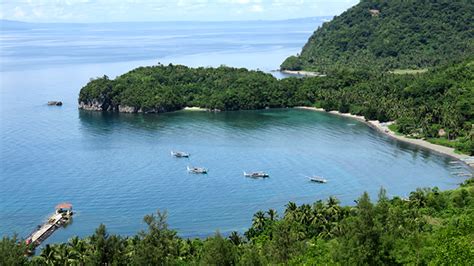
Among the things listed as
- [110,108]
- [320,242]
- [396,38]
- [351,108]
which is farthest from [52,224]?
[396,38]

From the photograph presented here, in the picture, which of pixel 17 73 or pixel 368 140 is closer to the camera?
pixel 368 140

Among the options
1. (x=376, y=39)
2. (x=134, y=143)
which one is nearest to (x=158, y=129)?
(x=134, y=143)

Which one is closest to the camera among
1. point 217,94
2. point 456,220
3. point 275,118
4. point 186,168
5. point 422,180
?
point 456,220

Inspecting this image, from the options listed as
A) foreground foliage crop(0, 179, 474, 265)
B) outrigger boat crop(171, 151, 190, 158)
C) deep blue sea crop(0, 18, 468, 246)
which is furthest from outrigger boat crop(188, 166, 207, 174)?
foreground foliage crop(0, 179, 474, 265)

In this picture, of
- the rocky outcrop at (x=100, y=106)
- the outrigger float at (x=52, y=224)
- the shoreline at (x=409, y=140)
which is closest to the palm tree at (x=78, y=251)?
the outrigger float at (x=52, y=224)

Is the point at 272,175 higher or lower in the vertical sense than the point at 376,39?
lower

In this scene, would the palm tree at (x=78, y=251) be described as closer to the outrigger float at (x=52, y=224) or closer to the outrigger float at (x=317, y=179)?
the outrigger float at (x=52, y=224)

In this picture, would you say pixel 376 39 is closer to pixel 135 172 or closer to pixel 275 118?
pixel 275 118
